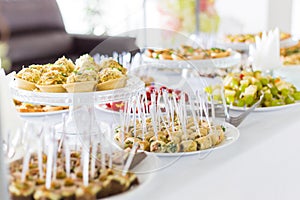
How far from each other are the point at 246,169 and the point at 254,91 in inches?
13.5

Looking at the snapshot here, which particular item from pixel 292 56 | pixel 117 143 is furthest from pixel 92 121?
pixel 292 56

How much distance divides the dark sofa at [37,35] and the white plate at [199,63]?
66.4 inches

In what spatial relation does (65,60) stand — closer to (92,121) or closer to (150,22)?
(92,121)

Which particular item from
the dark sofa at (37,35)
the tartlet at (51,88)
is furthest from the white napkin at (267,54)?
the dark sofa at (37,35)

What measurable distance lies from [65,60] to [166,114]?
0.95 feet

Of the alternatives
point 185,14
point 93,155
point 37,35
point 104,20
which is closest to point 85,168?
point 93,155

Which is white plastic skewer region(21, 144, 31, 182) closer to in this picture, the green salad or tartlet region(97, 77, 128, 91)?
tartlet region(97, 77, 128, 91)

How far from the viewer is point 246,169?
100cm

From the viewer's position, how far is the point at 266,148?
1.07m

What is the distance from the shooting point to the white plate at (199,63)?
1.56m

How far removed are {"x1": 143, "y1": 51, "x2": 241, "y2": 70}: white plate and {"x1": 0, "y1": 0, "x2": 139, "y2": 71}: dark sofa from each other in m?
1.69

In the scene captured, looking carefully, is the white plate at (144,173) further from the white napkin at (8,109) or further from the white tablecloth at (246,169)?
the white napkin at (8,109)

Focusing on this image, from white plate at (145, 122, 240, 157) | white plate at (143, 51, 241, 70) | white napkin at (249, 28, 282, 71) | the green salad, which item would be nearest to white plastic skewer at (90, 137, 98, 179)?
white plate at (145, 122, 240, 157)

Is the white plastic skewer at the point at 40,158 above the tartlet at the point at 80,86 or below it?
below
